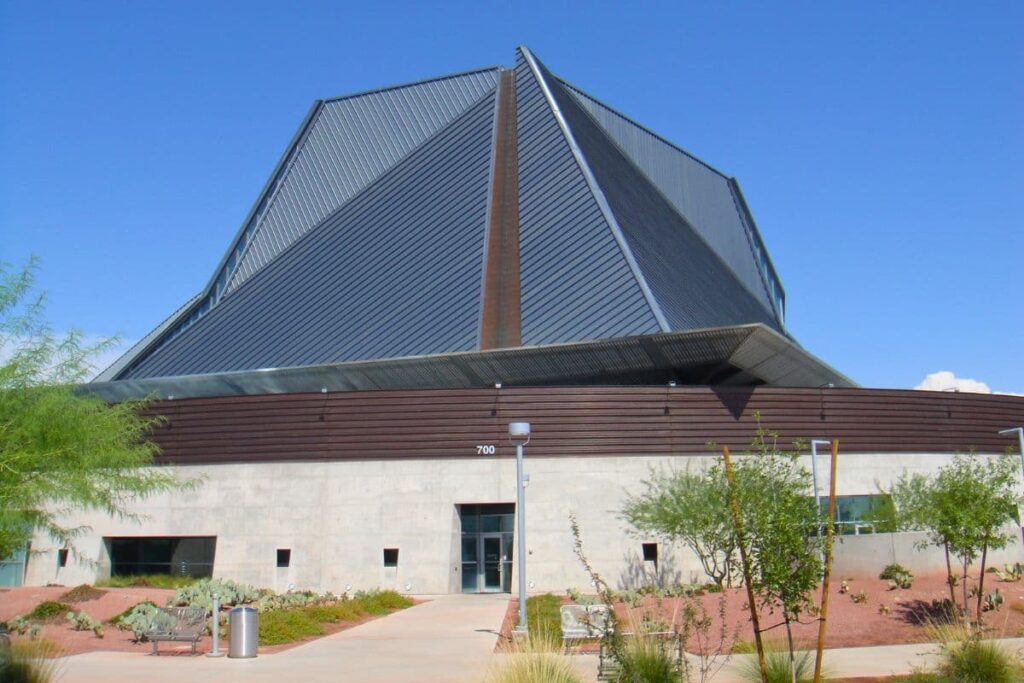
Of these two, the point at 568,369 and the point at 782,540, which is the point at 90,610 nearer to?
the point at 568,369

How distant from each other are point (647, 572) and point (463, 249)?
1421 cm

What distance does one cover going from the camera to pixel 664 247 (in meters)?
40.8

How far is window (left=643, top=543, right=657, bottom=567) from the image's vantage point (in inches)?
1252

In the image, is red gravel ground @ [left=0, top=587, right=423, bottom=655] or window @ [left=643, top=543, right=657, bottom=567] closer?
red gravel ground @ [left=0, top=587, right=423, bottom=655]

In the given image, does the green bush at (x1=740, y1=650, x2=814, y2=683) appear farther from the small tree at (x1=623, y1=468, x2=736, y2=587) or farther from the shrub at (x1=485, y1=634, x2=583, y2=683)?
the small tree at (x1=623, y1=468, x2=736, y2=587)

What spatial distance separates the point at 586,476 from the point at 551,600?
7.05 meters

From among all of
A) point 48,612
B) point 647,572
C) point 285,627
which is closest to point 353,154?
point 647,572

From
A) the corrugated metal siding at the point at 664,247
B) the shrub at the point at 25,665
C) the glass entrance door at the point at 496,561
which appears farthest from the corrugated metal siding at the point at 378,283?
the shrub at the point at 25,665

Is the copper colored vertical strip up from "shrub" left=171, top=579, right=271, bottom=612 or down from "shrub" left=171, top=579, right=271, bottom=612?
up

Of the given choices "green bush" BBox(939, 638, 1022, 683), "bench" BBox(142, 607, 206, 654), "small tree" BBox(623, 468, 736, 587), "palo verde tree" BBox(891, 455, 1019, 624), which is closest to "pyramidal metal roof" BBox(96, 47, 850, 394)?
"small tree" BBox(623, 468, 736, 587)

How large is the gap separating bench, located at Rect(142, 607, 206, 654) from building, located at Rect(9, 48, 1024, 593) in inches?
521

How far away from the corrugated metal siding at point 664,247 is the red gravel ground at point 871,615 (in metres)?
11.7

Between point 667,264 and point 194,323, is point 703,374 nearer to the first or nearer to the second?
point 667,264

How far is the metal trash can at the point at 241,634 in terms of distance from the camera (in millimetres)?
17203
